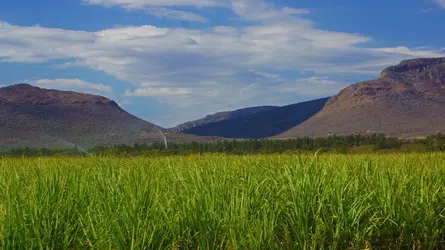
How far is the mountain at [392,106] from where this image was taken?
440 ft

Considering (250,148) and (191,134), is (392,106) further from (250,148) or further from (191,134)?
(250,148)

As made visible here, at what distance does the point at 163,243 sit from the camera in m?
5.41

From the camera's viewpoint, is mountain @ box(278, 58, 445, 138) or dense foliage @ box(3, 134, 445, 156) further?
mountain @ box(278, 58, 445, 138)

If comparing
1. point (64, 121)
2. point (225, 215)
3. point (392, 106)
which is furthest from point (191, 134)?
point (225, 215)

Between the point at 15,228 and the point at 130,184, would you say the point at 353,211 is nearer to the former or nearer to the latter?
the point at 130,184

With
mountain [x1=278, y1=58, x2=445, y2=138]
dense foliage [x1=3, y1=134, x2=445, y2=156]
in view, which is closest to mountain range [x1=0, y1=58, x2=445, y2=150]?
mountain [x1=278, y1=58, x2=445, y2=138]

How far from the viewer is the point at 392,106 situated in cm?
15100

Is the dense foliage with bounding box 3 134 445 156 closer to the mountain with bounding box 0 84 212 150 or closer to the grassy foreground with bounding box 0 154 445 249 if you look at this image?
the grassy foreground with bounding box 0 154 445 249

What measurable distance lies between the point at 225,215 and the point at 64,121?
358 feet

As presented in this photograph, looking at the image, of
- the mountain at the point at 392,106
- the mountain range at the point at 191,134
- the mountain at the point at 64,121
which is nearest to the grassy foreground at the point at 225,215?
the mountain range at the point at 191,134

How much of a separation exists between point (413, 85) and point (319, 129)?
50056mm

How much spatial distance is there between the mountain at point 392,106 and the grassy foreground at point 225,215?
116m

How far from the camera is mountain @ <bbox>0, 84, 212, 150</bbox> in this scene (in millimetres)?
91812

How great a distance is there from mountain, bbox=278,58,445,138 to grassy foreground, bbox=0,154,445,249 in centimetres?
11642
